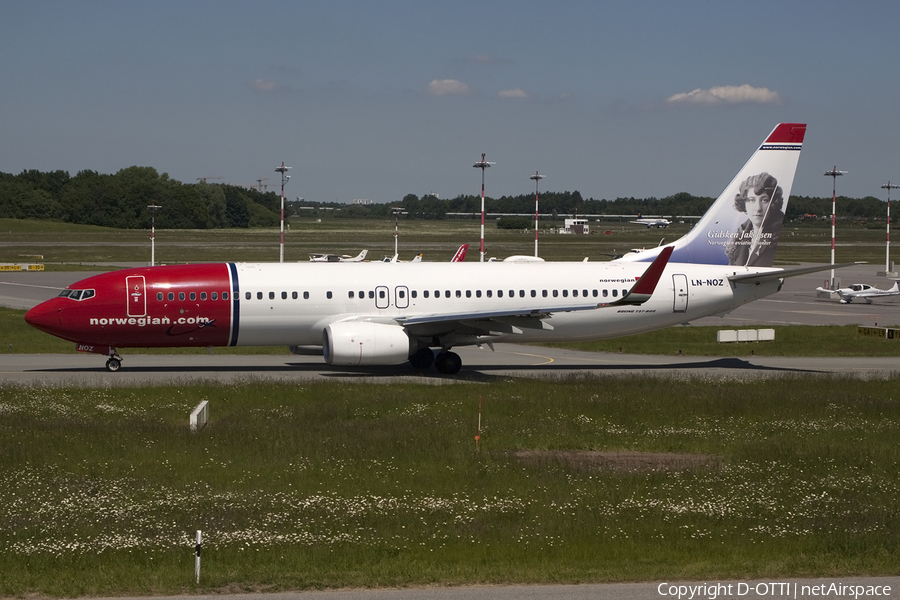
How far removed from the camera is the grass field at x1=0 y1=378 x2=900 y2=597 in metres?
15.0

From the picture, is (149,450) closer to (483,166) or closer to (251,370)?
(251,370)

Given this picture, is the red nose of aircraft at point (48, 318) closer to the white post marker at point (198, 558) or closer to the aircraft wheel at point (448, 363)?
the aircraft wheel at point (448, 363)

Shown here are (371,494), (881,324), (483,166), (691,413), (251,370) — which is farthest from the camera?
(483,166)

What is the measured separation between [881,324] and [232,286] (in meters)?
38.9

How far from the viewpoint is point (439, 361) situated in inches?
1494

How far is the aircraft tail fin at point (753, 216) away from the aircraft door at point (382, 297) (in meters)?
10.5

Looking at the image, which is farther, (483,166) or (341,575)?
(483,166)

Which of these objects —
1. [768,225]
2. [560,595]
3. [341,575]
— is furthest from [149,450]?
[768,225]

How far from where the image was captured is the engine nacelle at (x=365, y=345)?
116ft

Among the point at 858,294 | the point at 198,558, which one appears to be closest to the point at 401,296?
the point at 198,558

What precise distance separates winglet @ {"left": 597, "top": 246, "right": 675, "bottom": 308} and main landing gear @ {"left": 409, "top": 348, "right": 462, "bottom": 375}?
247 inches

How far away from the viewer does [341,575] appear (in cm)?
1452

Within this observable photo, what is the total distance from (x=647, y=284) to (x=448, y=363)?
7.98 meters

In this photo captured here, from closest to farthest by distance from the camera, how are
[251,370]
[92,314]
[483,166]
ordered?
1. [92,314]
2. [251,370]
3. [483,166]
